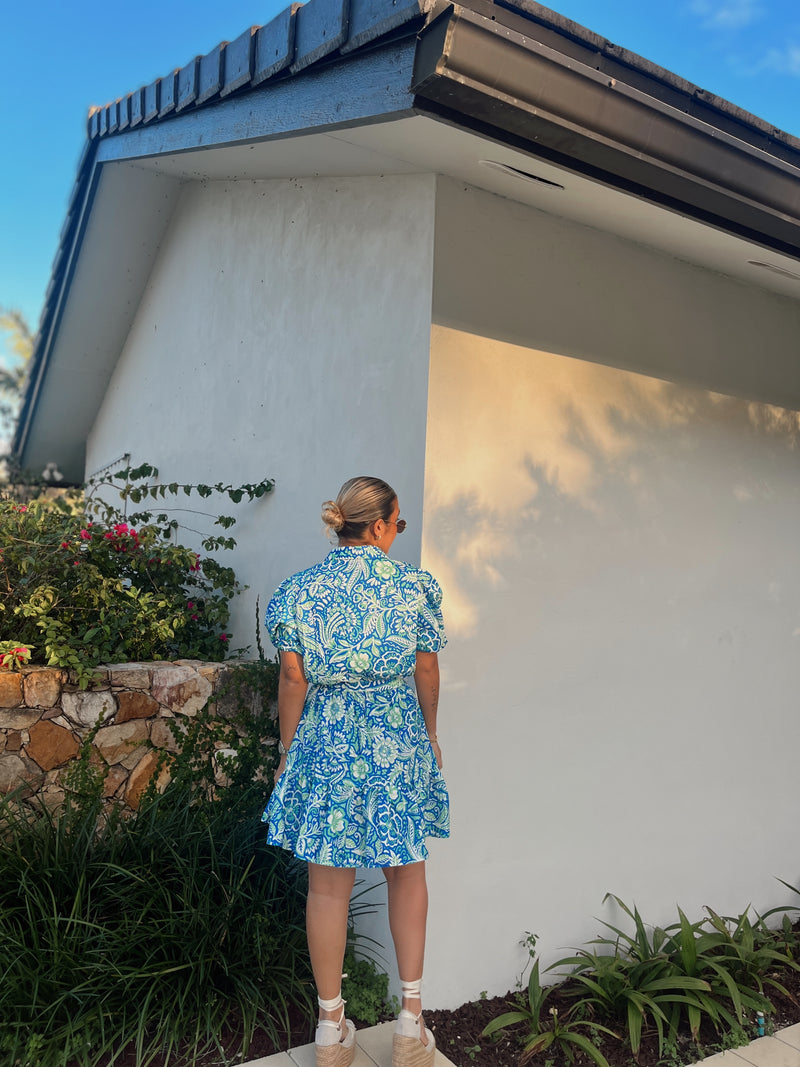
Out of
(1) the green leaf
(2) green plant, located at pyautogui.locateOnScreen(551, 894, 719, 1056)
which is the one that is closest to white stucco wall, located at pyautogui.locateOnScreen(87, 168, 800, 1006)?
(2) green plant, located at pyautogui.locateOnScreen(551, 894, 719, 1056)

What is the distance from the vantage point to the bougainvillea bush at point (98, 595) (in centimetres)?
372

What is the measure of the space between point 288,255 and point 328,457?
1399 mm

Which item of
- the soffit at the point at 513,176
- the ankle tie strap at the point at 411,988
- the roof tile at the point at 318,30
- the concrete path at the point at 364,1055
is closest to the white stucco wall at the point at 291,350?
the soffit at the point at 513,176

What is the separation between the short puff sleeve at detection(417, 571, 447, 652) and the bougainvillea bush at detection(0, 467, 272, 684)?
1641 mm

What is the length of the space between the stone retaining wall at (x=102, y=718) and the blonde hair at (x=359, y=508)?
1474mm

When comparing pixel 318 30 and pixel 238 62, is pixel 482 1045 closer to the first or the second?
pixel 318 30

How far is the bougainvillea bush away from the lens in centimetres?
372

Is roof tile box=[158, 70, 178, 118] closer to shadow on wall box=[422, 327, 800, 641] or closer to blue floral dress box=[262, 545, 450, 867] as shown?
shadow on wall box=[422, 327, 800, 641]

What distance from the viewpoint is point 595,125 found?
7.68 feet

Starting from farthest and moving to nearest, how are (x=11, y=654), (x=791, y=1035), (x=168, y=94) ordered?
(x=168, y=94) → (x=11, y=654) → (x=791, y=1035)

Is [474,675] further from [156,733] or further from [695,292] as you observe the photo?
[695,292]

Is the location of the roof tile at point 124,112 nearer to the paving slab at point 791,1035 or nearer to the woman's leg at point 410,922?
the woman's leg at point 410,922

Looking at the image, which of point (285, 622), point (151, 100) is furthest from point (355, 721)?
point (151, 100)

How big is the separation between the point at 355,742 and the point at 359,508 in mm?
747
